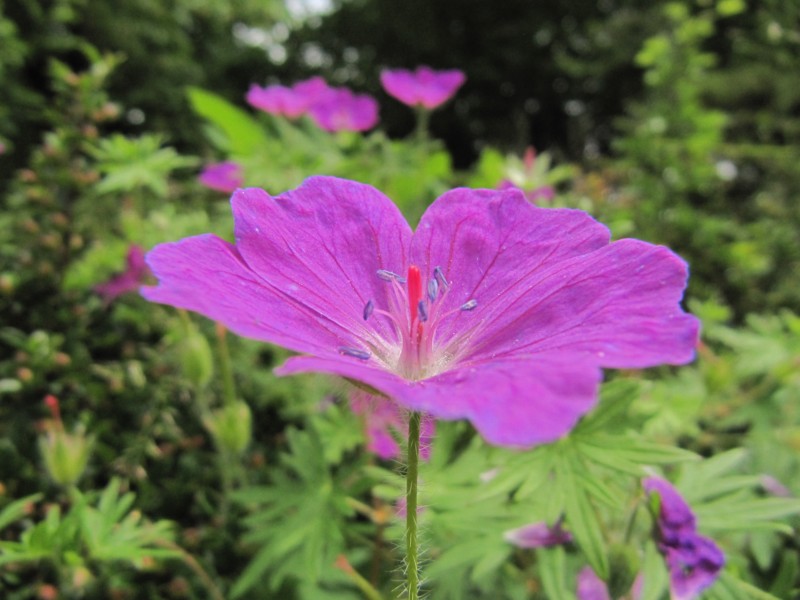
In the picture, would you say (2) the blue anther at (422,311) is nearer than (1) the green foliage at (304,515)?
Yes

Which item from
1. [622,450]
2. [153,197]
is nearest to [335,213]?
[622,450]

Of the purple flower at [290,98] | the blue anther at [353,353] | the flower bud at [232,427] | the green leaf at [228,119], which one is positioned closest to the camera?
the blue anther at [353,353]

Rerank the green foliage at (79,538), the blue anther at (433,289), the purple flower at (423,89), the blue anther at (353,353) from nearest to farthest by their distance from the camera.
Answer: the blue anther at (353,353) → the blue anther at (433,289) → the green foliage at (79,538) → the purple flower at (423,89)

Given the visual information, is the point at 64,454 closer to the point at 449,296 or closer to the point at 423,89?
the point at 449,296

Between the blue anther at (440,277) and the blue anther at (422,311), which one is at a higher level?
the blue anther at (440,277)

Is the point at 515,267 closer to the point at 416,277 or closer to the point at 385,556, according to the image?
the point at 416,277

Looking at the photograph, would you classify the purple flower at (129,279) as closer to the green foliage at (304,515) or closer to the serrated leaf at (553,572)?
the green foliage at (304,515)

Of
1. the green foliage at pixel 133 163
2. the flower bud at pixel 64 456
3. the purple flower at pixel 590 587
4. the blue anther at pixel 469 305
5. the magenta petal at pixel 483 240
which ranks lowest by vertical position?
the purple flower at pixel 590 587

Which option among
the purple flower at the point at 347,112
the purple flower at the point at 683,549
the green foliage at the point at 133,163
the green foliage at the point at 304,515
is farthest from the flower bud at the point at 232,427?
the purple flower at the point at 347,112
